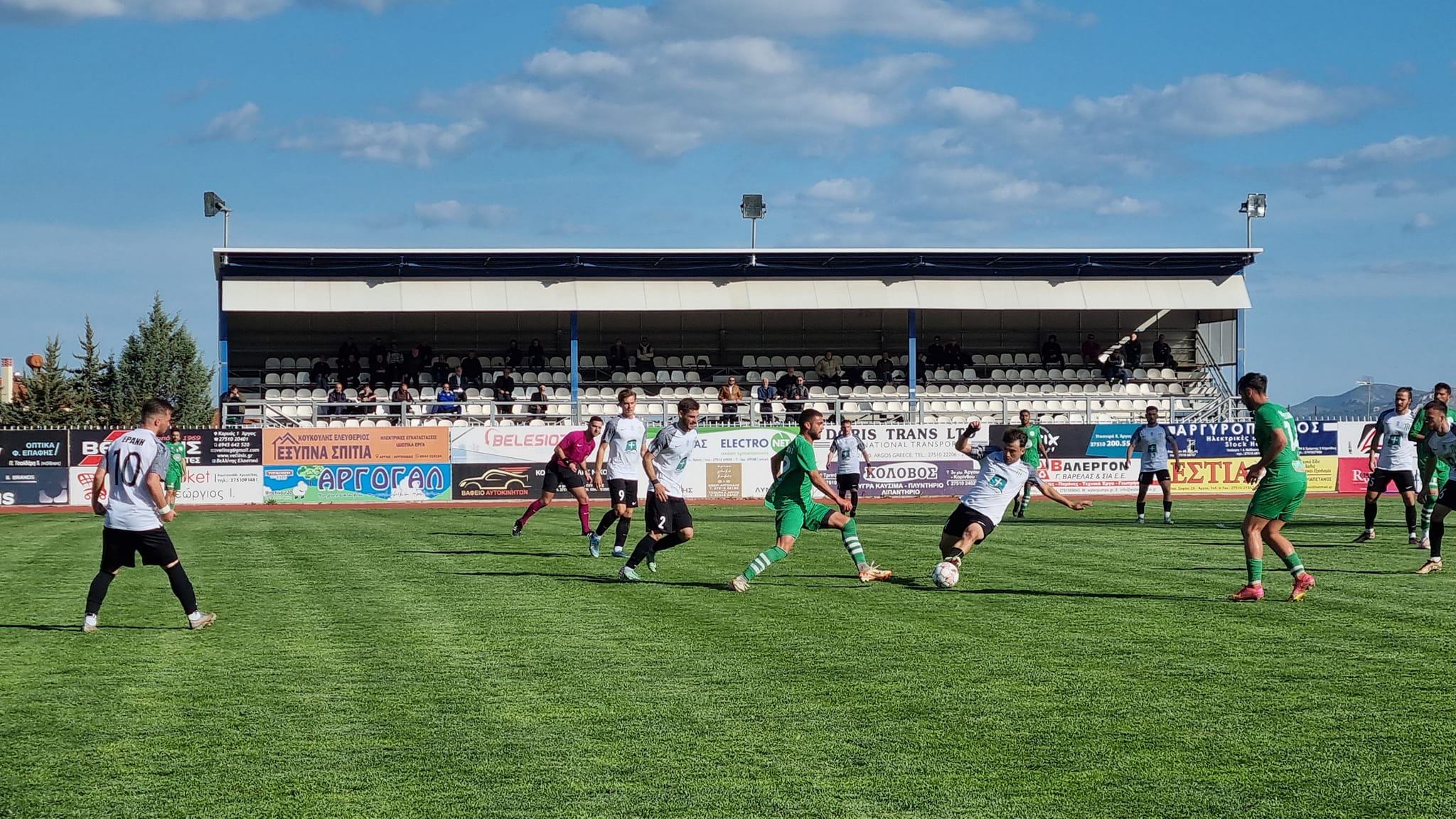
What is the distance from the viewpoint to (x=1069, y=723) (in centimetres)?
680

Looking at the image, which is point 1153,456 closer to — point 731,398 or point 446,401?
point 731,398

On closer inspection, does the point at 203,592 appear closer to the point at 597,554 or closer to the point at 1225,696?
the point at 597,554

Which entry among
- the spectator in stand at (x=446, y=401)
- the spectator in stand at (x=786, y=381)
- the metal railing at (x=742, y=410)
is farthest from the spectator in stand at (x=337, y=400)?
the spectator in stand at (x=786, y=381)

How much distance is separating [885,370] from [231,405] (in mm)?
18260

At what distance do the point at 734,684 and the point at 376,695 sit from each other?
80.2 inches

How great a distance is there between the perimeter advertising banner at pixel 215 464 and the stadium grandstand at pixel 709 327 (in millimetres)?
4827

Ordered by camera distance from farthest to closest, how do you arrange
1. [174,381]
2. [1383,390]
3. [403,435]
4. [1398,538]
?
[1383,390]
[174,381]
[403,435]
[1398,538]

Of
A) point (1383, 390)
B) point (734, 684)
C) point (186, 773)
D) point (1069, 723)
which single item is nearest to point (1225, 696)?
point (1069, 723)

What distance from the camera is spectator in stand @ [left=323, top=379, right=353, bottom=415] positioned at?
3641 centimetres

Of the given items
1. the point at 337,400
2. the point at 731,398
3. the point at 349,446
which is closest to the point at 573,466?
the point at 349,446

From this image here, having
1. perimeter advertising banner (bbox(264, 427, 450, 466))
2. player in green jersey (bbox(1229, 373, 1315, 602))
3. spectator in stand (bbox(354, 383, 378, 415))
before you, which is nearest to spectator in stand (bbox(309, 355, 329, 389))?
spectator in stand (bbox(354, 383, 378, 415))

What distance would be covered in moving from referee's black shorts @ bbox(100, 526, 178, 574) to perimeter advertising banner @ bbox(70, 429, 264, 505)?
2174cm

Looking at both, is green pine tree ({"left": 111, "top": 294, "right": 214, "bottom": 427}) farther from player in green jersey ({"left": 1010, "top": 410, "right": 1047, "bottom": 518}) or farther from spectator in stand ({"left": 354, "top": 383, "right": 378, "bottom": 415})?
player in green jersey ({"left": 1010, "top": 410, "right": 1047, "bottom": 518})

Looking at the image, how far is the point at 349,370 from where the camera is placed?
130 ft
